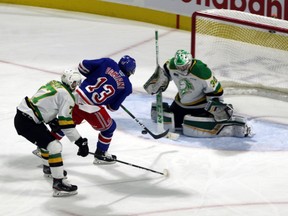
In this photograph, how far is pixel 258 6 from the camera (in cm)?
A: 786

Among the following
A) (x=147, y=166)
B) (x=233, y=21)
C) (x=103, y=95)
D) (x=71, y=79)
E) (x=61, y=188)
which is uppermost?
(x=71, y=79)

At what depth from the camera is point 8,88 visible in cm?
730

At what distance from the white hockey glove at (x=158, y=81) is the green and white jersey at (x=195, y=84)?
0.05 meters

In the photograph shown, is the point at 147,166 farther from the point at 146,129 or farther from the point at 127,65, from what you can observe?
the point at 127,65

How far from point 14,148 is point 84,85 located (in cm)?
69

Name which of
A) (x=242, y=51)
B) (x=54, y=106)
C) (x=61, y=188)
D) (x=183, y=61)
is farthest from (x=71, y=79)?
(x=242, y=51)

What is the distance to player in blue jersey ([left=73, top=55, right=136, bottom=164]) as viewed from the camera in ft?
18.8

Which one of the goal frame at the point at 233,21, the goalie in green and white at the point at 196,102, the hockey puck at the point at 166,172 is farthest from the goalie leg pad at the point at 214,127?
the goal frame at the point at 233,21

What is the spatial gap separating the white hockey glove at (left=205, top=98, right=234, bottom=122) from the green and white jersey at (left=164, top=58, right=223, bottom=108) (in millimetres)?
73

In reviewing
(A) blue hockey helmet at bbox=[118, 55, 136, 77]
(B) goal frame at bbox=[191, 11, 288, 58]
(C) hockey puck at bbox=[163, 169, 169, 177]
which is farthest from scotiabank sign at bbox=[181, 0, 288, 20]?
(C) hockey puck at bbox=[163, 169, 169, 177]

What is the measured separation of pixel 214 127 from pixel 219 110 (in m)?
0.14

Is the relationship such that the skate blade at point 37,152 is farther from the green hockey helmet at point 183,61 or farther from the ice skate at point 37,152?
the green hockey helmet at point 183,61

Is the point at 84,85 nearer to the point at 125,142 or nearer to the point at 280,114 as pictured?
the point at 125,142

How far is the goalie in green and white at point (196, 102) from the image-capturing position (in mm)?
6145
